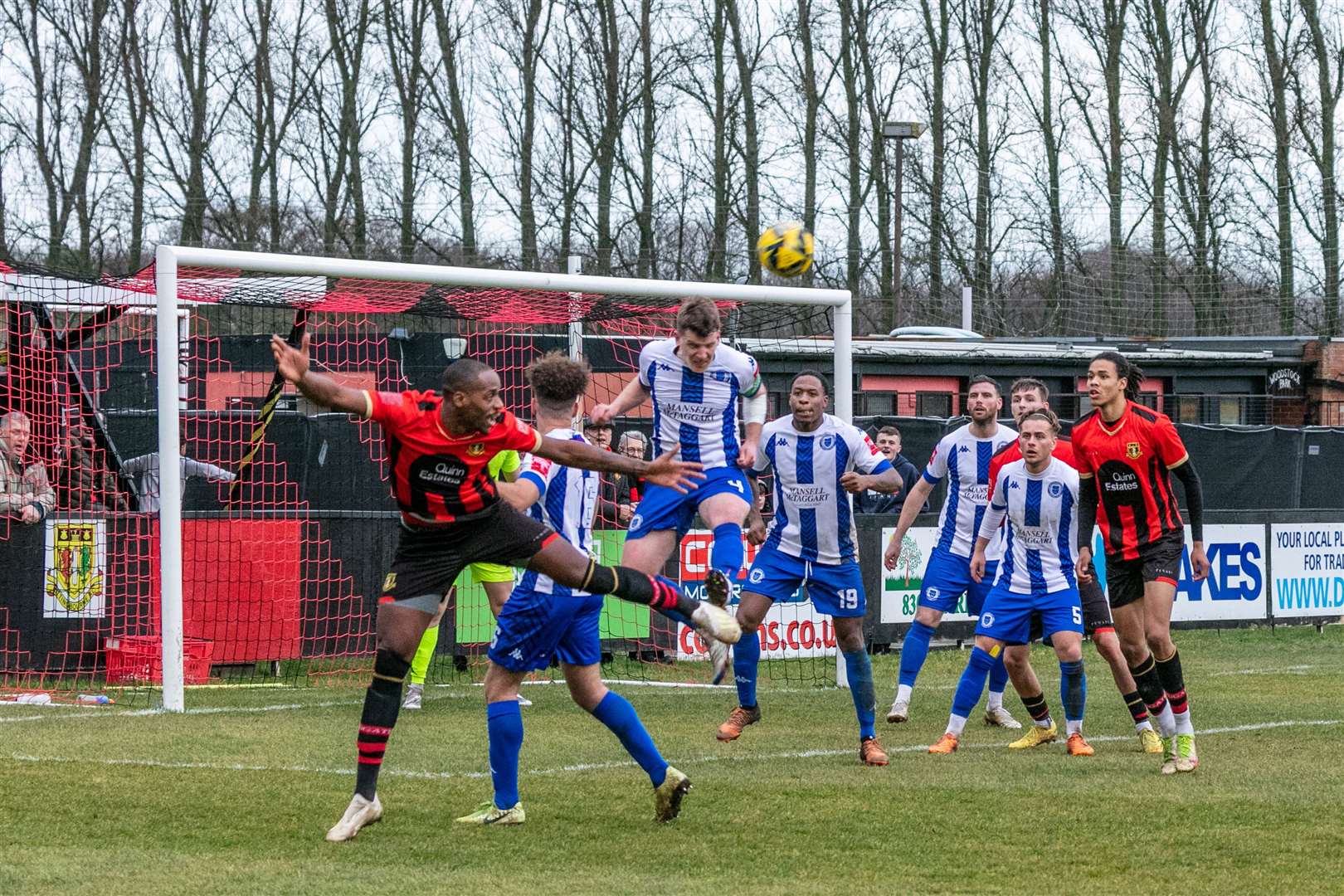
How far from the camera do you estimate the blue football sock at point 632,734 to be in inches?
285

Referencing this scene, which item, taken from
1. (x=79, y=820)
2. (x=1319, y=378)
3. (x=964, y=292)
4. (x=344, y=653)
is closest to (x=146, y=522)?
(x=344, y=653)

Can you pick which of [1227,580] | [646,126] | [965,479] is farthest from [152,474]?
[646,126]

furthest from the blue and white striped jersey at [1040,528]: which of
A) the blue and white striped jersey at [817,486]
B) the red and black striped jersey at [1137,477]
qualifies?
the blue and white striped jersey at [817,486]

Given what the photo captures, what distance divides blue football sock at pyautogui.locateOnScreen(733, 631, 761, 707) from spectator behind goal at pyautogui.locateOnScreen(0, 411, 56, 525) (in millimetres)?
6005

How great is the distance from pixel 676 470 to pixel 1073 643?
12.4 feet

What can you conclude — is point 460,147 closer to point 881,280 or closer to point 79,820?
point 881,280

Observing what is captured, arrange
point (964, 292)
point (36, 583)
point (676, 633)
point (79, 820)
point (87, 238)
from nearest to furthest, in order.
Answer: point (79, 820), point (36, 583), point (676, 633), point (87, 238), point (964, 292)

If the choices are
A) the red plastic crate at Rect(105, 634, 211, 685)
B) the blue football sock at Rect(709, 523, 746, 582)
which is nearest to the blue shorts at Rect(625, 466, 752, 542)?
the blue football sock at Rect(709, 523, 746, 582)

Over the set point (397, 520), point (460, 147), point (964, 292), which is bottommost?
point (397, 520)

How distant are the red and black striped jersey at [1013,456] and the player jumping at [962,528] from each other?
420 mm

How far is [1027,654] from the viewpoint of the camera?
1045 cm

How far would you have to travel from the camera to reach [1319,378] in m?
33.7

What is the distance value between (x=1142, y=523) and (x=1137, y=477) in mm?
246

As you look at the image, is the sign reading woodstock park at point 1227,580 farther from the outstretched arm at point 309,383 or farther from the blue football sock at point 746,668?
the outstretched arm at point 309,383
